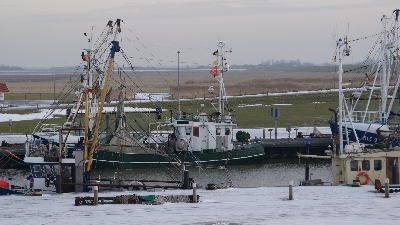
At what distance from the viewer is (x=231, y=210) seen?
1115 inches

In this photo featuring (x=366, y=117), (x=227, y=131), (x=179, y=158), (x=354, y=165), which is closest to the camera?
(x=354, y=165)

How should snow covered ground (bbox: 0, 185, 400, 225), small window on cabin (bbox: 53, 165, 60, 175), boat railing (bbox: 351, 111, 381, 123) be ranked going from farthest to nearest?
boat railing (bbox: 351, 111, 381, 123) → small window on cabin (bbox: 53, 165, 60, 175) → snow covered ground (bbox: 0, 185, 400, 225)

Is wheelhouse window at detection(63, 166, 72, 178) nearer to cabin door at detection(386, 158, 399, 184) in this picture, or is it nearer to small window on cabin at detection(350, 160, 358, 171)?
small window on cabin at detection(350, 160, 358, 171)

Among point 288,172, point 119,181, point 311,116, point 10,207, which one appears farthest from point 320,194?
point 311,116

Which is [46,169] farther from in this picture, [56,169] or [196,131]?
[196,131]

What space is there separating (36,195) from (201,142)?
895 inches

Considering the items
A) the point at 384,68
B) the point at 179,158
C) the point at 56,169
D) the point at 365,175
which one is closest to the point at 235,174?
the point at 179,158

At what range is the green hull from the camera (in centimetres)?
5322

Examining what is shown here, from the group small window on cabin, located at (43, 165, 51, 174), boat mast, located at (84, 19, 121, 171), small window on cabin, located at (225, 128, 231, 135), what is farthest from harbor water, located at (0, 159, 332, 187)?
small window on cabin, located at (43, 165, 51, 174)

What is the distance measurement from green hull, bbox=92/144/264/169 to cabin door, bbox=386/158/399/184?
1703 centimetres

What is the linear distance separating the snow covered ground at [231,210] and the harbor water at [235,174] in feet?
43.7

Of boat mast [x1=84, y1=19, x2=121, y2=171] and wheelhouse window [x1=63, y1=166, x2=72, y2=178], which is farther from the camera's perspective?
boat mast [x1=84, y1=19, x2=121, y2=171]

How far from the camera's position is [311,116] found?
8006cm

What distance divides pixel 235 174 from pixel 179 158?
16.2 feet
